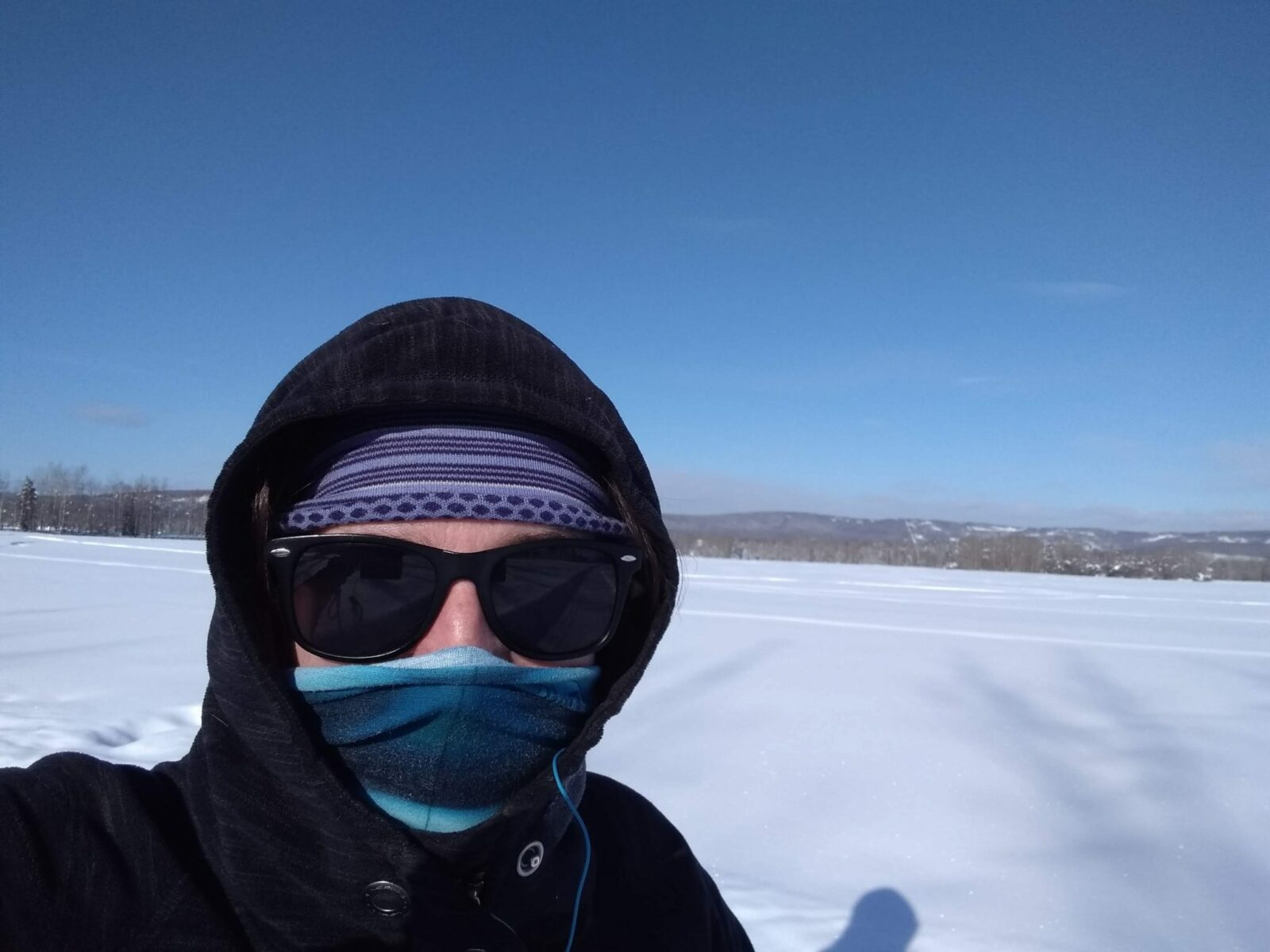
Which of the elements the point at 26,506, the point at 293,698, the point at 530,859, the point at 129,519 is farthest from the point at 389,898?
the point at 26,506

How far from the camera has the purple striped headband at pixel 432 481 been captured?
38.5 inches

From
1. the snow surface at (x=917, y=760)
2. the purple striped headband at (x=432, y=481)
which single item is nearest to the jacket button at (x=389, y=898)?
the purple striped headband at (x=432, y=481)

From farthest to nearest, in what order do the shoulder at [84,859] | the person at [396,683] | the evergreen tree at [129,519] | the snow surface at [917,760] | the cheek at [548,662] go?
the evergreen tree at [129,519] < the snow surface at [917,760] < the cheek at [548,662] < the person at [396,683] < the shoulder at [84,859]

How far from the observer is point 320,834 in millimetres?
896

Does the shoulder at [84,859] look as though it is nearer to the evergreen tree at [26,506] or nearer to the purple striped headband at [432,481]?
the purple striped headband at [432,481]

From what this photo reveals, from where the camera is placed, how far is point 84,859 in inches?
31.0

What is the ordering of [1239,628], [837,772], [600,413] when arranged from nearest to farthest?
[600,413] → [837,772] → [1239,628]

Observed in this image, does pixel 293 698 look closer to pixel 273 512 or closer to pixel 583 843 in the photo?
pixel 273 512

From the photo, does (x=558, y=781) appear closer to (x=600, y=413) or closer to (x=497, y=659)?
(x=497, y=659)

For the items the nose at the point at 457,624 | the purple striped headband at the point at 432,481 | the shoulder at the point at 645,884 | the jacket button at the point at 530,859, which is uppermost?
the purple striped headband at the point at 432,481

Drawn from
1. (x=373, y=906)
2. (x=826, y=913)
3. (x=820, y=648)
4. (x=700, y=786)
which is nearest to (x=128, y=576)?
(x=820, y=648)

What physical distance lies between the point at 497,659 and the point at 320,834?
295mm

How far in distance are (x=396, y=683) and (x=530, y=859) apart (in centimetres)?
30

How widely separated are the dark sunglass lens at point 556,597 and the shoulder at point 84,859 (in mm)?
467
